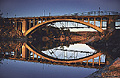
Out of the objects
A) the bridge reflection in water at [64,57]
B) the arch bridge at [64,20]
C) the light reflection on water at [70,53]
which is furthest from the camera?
the arch bridge at [64,20]

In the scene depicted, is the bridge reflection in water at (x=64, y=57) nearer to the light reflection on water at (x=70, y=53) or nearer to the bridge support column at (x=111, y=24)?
the light reflection on water at (x=70, y=53)

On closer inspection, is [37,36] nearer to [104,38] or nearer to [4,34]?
[4,34]

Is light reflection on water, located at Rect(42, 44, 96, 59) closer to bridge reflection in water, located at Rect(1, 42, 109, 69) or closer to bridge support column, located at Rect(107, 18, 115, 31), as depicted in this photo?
bridge reflection in water, located at Rect(1, 42, 109, 69)

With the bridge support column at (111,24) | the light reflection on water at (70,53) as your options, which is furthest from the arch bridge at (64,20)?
the light reflection on water at (70,53)

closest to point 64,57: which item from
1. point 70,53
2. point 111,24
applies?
point 70,53

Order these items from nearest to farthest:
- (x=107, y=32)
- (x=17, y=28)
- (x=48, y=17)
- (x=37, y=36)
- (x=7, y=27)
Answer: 1. (x=107, y=32)
2. (x=48, y=17)
3. (x=17, y=28)
4. (x=7, y=27)
5. (x=37, y=36)

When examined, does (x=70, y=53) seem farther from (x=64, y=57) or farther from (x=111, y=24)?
(x=111, y=24)

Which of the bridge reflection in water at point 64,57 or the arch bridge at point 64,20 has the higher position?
the arch bridge at point 64,20

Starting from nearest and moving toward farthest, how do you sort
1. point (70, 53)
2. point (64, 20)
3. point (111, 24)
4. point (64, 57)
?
point (64, 57) < point (70, 53) < point (111, 24) < point (64, 20)

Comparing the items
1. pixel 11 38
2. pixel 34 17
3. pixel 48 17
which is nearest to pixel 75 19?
pixel 48 17

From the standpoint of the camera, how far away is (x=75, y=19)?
1687 inches

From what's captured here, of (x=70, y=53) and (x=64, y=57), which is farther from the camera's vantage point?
(x=70, y=53)

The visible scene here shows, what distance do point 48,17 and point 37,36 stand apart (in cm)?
2626

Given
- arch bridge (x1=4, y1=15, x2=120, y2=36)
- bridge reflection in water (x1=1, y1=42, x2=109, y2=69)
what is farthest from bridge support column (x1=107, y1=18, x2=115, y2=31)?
bridge reflection in water (x1=1, y1=42, x2=109, y2=69)
